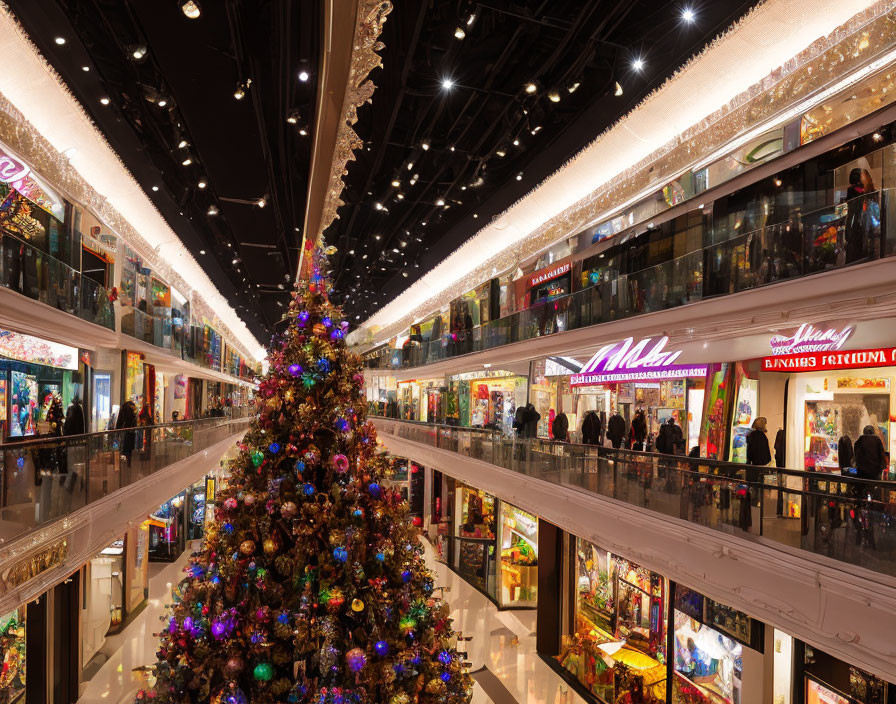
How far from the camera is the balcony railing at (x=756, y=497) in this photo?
423cm

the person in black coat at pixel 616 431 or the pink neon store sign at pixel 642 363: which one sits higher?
the pink neon store sign at pixel 642 363

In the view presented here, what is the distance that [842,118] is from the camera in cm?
678

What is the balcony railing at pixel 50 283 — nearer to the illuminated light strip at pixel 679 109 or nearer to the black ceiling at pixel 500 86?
the black ceiling at pixel 500 86

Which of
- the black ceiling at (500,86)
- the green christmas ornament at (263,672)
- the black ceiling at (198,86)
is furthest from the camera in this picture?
the black ceiling at (500,86)

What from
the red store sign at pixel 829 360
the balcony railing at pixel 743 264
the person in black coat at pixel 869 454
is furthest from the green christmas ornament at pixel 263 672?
the red store sign at pixel 829 360

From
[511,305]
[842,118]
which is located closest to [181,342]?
[511,305]

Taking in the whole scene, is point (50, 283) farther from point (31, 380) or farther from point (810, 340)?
point (810, 340)

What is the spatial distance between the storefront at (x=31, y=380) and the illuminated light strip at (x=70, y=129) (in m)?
3.05

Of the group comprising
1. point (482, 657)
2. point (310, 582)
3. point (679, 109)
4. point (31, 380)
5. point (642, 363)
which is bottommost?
point (482, 657)

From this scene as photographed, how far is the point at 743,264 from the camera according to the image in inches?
268

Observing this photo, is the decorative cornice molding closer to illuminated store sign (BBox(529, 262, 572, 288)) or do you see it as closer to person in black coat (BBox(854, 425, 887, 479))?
person in black coat (BBox(854, 425, 887, 479))

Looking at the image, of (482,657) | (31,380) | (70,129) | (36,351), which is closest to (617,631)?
(482,657)

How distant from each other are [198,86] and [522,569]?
1097 centimetres

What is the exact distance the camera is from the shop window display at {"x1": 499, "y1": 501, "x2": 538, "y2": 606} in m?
13.2
